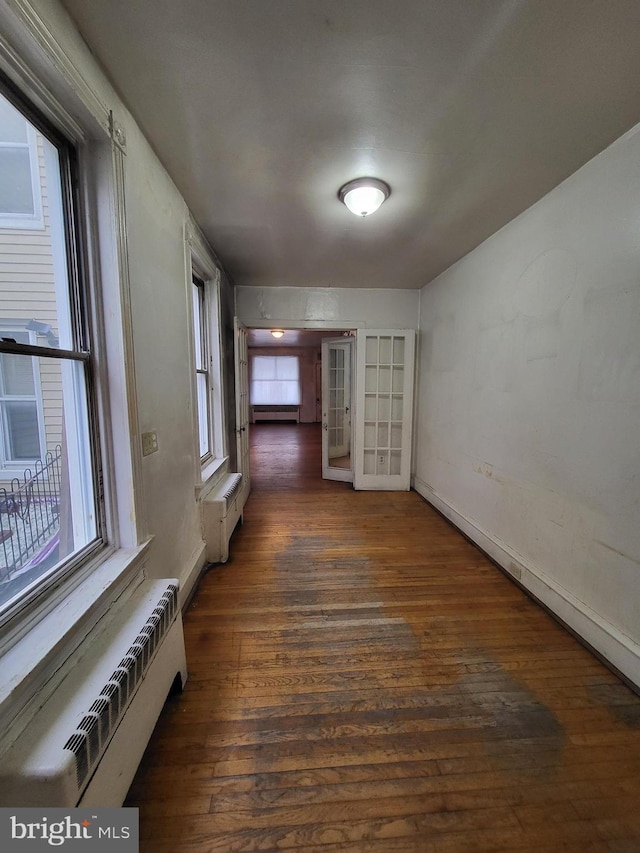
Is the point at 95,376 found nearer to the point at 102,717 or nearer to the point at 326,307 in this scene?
the point at 102,717

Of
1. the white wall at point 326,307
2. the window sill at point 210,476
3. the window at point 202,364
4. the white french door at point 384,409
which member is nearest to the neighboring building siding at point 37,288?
the window sill at point 210,476

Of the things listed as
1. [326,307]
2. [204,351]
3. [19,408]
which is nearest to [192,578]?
[19,408]

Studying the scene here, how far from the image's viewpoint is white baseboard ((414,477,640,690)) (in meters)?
1.57

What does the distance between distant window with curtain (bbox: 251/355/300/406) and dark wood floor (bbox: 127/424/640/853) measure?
846cm

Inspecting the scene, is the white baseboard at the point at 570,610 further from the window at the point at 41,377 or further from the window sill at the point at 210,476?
the window at the point at 41,377

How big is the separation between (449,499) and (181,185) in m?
3.48

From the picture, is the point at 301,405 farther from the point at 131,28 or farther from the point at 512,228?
the point at 131,28

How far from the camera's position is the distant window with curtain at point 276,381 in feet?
34.3

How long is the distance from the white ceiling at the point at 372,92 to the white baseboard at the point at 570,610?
2.46 meters

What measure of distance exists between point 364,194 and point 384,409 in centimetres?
274

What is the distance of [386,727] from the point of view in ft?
4.40

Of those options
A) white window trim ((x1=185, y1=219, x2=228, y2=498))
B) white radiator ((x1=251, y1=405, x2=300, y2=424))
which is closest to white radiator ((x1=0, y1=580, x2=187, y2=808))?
white window trim ((x1=185, y1=219, x2=228, y2=498))

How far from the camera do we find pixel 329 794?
1.12 m

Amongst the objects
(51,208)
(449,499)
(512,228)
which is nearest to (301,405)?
(449,499)
